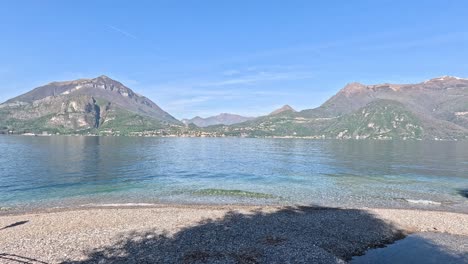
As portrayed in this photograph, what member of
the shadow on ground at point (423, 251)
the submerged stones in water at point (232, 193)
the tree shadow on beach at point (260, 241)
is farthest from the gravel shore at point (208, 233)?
the submerged stones in water at point (232, 193)

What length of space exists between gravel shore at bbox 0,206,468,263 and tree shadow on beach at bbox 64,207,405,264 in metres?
0.08

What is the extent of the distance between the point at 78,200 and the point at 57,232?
2096 cm

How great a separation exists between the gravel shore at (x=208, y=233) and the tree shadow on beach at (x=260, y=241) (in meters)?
0.08

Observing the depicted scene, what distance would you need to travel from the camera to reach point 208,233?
32.1m

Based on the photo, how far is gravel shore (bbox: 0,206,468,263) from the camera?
26.2m

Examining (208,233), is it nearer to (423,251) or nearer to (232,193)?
(423,251)

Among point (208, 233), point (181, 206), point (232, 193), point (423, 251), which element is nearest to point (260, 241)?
point (208, 233)

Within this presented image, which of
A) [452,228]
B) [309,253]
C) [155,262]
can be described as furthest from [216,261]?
[452,228]

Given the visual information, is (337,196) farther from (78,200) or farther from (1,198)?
(1,198)

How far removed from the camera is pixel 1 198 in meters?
53.0

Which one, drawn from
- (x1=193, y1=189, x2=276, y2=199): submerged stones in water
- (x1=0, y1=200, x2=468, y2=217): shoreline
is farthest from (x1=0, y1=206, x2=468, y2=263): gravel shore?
(x1=193, y1=189, x2=276, y2=199): submerged stones in water

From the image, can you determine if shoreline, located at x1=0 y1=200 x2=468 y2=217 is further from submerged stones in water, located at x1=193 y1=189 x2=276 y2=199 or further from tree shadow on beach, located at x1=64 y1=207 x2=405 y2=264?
tree shadow on beach, located at x1=64 y1=207 x2=405 y2=264

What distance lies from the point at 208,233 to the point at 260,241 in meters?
5.43

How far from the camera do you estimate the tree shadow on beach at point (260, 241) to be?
84.9 ft
